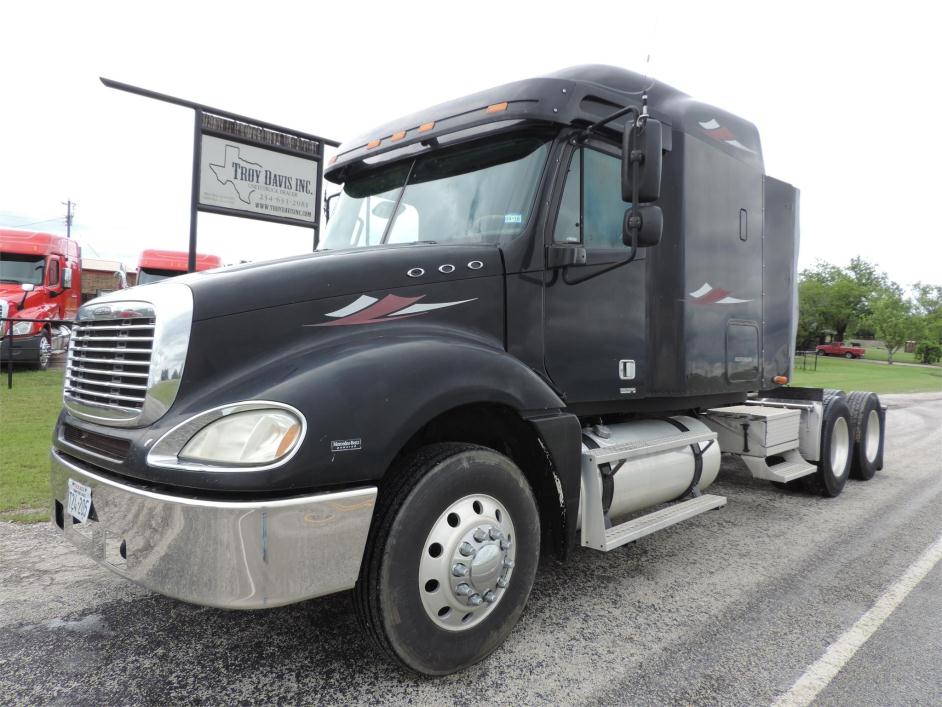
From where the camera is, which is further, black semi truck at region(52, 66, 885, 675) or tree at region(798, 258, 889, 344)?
tree at region(798, 258, 889, 344)

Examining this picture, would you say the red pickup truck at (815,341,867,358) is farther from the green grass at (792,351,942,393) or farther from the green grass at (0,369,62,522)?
the green grass at (0,369,62,522)

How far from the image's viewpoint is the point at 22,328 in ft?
42.4

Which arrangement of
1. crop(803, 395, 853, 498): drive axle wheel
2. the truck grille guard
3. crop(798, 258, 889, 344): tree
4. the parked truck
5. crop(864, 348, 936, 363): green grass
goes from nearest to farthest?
the truck grille guard → crop(803, 395, 853, 498): drive axle wheel → the parked truck → crop(864, 348, 936, 363): green grass → crop(798, 258, 889, 344): tree

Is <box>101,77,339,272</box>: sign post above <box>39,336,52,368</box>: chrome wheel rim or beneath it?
above

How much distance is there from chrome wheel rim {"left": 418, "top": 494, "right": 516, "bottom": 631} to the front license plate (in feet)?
4.55

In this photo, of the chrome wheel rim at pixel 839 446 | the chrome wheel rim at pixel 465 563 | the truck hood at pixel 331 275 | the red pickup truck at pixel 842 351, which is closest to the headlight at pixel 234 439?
the truck hood at pixel 331 275

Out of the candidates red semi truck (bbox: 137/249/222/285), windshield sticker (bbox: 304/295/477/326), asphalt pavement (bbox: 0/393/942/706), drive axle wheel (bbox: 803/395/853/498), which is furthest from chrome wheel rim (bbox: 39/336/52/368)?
drive axle wheel (bbox: 803/395/853/498)

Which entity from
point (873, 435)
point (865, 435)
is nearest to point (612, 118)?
point (865, 435)

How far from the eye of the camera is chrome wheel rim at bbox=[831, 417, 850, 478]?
6438 millimetres

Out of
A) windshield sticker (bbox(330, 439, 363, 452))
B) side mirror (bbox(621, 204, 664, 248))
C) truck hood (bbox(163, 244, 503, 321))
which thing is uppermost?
side mirror (bbox(621, 204, 664, 248))

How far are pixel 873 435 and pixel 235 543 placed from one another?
7411 mm

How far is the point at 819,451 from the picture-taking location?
6180 mm

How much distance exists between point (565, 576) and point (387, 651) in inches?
66.0

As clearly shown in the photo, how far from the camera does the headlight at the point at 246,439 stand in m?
2.28
